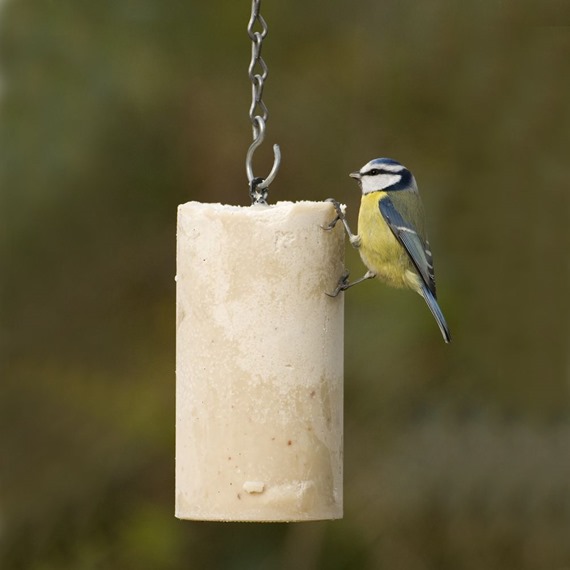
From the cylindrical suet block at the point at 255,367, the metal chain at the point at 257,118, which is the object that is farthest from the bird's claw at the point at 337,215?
the metal chain at the point at 257,118

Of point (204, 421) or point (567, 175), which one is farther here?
point (567, 175)

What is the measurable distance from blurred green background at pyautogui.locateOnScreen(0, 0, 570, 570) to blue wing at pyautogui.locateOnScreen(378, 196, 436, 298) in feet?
7.55

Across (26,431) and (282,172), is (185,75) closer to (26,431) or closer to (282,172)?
(282,172)

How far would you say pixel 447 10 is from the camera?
7445 mm

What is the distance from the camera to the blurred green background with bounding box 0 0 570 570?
6.55 meters

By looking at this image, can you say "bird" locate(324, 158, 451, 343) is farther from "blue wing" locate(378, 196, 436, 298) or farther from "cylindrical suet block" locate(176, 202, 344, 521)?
"cylindrical suet block" locate(176, 202, 344, 521)

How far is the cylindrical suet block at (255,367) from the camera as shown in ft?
11.3

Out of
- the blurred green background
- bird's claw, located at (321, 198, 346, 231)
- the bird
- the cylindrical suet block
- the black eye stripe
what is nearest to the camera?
the cylindrical suet block

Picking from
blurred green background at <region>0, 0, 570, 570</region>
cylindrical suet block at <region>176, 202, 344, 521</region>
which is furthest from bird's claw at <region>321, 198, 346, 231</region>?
blurred green background at <region>0, 0, 570, 570</region>

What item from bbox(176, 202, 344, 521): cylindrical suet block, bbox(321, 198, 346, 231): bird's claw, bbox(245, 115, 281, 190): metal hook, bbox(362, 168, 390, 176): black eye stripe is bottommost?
bbox(176, 202, 344, 521): cylindrical suet block

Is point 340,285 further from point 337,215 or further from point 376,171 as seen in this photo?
point 376,171

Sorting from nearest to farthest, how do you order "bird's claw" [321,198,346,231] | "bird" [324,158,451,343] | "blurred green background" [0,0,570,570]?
1. "bird's claw" [321,198,346,231]
2. "bird" [324,158,451,343]
3. "blurred green background" [0,0,570,570]

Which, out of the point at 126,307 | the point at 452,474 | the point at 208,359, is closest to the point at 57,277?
the point at 126,307

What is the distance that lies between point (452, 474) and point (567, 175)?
1621 mm
